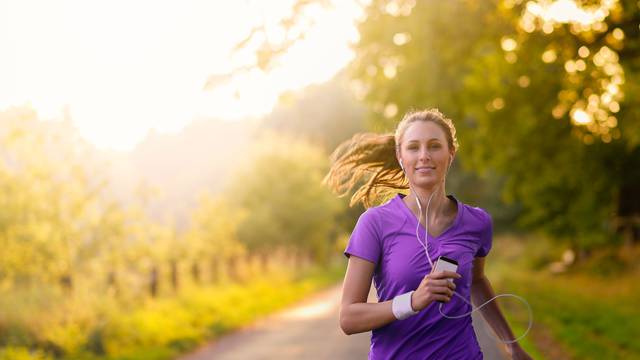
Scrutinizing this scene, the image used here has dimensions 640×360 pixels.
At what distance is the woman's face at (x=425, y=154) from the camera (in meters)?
3.79

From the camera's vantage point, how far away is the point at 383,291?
3729mm

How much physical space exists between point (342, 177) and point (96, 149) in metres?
11.9

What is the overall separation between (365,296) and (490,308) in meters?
0.96

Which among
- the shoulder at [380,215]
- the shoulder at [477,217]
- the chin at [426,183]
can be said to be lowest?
the shoulder at [477,217]

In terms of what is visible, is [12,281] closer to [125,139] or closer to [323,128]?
[125,139]

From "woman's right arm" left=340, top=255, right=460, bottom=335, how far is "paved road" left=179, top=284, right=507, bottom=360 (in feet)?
27.9

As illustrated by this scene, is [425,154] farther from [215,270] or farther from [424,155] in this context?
[215,270]

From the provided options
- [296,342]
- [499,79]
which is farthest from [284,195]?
[499,79]

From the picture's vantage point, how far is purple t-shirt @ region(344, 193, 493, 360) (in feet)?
12.0

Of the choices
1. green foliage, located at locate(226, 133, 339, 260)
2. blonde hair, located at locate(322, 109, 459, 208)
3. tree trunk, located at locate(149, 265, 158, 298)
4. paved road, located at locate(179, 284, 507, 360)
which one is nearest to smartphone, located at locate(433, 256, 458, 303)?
blonde hair, located at locate(322, 109, 459, 208)

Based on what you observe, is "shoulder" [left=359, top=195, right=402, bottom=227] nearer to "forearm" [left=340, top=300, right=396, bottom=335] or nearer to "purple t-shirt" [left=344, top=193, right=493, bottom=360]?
"purple t-shirt" [left=344, top=193, right=493, bottom=360]

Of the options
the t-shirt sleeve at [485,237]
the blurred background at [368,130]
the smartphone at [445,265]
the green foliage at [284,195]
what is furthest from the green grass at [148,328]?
the green foliage at [284,195]

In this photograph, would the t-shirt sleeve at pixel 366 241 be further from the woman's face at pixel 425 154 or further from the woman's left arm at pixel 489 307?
the woman's left arm at pixel 489 307

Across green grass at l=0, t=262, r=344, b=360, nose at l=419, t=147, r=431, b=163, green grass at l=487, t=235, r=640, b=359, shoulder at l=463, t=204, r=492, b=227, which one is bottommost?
green grass at l=487, t=235, r=640, b=359
